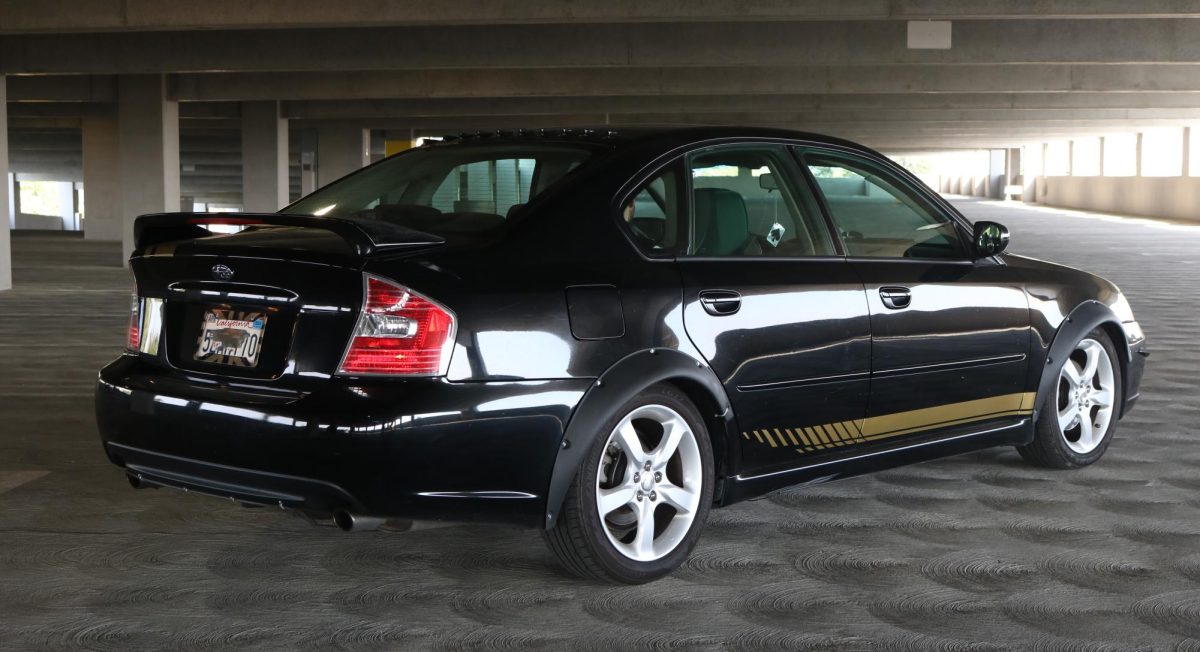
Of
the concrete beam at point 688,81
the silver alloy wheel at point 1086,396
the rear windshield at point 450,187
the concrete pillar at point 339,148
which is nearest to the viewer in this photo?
the rear windshield at point 450,187

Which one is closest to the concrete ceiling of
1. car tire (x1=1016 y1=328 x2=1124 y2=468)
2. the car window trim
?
car tire (x1=1016 y1=328 x2=1124 y2=468)

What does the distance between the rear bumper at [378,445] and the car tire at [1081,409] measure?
2.63m

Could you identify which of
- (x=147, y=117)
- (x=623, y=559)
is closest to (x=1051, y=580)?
(x=623, y=559)

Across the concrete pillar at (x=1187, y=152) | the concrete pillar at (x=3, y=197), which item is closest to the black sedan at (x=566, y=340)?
the concrete pillar at (x=3, y=197)

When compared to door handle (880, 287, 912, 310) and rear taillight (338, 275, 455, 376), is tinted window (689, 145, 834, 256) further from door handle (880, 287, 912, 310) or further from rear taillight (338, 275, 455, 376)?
rear taillight (338, 275, 455, 376)

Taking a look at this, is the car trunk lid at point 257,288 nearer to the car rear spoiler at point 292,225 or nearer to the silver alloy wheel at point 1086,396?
the car rear spoiler at point 292,225

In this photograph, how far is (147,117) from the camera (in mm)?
24016

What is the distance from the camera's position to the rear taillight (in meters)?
3.75

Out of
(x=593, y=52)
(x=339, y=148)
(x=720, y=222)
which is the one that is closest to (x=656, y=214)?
(x=720, y=222)

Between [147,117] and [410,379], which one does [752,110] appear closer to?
[147,117]

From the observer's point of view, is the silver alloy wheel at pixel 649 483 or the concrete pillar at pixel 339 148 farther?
the concrete pillar at pixel 339 148

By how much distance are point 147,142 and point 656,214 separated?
2119 centimetres

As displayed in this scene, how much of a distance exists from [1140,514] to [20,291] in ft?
49.2

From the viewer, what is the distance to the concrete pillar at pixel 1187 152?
43.3 m
